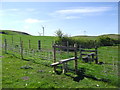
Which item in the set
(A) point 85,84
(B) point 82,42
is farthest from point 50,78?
(B) point 82,42

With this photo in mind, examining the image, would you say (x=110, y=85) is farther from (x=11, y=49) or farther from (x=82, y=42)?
(x=82, y=42)

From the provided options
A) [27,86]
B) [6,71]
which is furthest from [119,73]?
[6,71]

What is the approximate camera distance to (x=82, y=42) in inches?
1030

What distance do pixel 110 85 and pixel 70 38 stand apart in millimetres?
17710

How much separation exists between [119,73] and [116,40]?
27156 mm

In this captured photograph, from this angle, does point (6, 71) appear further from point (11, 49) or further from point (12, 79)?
point (11, 49)

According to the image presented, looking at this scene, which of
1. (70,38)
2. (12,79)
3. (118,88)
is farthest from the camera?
(70,38)

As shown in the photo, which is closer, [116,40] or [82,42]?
[82,42]

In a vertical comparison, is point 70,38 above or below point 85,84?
above

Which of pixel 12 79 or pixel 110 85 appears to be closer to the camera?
pixel 110 85

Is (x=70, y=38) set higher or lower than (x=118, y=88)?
higher

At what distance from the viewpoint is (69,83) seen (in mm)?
7398

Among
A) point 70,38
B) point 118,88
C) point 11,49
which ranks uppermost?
point 70,38

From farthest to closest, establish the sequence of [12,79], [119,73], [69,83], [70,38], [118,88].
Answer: [70,38], [119,73], [12,79], [69,83], [118,88]
